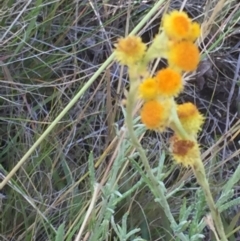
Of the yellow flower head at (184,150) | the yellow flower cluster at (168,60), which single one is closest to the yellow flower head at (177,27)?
the yellow flower cluster at (168,60)

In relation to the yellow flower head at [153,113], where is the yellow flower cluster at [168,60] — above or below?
above

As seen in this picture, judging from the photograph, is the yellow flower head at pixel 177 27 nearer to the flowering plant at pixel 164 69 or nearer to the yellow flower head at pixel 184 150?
the flowering plant at pixel 164 69

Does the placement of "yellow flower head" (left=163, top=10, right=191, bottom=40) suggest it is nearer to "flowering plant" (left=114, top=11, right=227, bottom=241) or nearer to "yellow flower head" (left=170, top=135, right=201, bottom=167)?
"flowering plant" (left=114, top=11, right=227, bottom=241)

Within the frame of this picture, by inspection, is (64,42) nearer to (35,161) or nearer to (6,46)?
(6,46)

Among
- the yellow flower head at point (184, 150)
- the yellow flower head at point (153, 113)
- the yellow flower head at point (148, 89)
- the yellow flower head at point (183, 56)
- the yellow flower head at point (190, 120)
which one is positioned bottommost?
the yellow flower head at point (184, 150)

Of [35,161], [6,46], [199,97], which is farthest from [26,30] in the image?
[199,97]

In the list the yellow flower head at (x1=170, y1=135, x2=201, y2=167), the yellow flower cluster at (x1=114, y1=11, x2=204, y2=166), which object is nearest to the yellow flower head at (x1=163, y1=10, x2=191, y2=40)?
the yellow flower cluster at (x1=114, y1=11, x2=204, y2=166)
